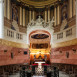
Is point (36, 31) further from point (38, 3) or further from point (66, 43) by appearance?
point (66, 43)

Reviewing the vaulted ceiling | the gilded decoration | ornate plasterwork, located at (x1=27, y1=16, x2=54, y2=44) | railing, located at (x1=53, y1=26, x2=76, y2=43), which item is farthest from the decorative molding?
the vaulted ceiling

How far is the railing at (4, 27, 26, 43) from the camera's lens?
37.3ft

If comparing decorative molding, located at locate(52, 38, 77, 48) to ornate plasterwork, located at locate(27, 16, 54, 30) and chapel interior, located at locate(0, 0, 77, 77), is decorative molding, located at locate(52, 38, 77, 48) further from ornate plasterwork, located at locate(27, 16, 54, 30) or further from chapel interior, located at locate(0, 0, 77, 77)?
ornate plasterwork, located at locate(27, 16, 54, 30)

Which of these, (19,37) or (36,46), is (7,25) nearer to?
(19,37)

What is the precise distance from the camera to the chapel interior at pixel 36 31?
1074 cm

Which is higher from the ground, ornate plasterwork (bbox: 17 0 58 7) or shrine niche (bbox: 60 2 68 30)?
ornate plasterwork (bbox: 17 0 58 7)

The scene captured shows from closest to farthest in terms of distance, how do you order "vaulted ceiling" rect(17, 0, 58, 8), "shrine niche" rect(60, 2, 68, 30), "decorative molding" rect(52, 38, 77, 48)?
1. "decorative molding" rect(52, 38, 77, 48)
2. "shrine niche" rect(60, 2, 68, 30)
3. "vaulted ceiling" rect(17, 0, 58, 8)

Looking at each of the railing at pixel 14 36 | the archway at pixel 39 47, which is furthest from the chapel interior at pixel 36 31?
the archway at pixel 39 47

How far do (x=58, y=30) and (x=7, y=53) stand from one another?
718 centimetres

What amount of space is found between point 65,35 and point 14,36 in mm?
6181

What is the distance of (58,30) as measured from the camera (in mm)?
14258

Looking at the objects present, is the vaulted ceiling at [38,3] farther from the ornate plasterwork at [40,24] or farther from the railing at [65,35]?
the railing at [65,35]

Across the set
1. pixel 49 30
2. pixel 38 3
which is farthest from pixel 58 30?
pixel 38 3

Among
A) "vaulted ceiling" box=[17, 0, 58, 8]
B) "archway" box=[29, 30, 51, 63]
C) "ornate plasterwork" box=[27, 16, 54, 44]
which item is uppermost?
"vaulted ceiling" box=[17, 0, 58, 8]
